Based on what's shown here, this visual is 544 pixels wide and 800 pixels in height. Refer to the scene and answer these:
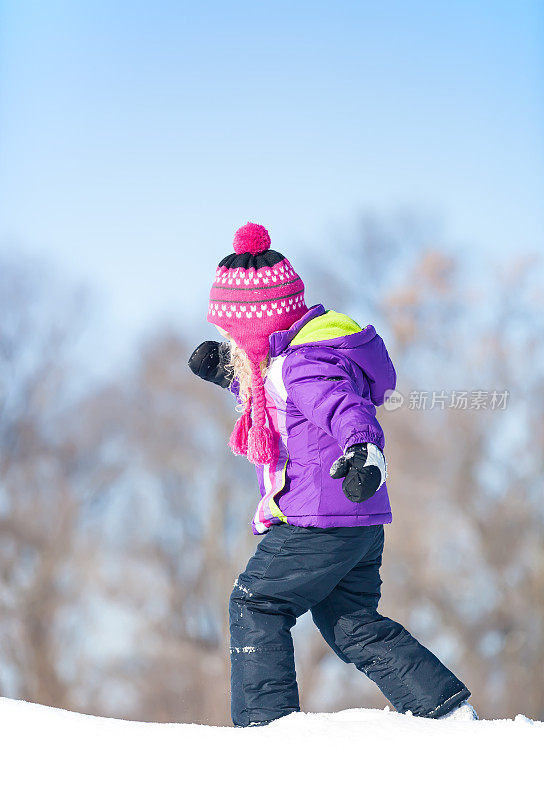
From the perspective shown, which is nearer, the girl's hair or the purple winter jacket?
the purple winter jacket

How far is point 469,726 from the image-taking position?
1.35 metres

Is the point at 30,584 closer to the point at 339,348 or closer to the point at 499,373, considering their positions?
the point at 499,373

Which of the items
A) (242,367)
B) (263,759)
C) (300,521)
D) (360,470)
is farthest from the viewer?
(242,367)

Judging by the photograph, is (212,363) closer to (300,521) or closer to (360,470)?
(300,521)

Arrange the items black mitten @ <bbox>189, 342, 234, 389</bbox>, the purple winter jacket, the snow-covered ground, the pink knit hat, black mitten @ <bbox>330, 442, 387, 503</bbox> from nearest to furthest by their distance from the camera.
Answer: the snow-covered ground < black mitten @ <bbox>330, 442, 387, 503</bbox> < the purple winter jacket < the pink knit hat < black mitten @ <bbox>189, 342, 234, 389</bbox>

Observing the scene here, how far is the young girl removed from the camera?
5.23 ft

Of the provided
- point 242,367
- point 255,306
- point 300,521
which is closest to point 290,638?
point 300,521

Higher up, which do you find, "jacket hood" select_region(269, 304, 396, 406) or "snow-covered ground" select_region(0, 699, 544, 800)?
"jacket hood" select_region(269, 304, 396, 406)

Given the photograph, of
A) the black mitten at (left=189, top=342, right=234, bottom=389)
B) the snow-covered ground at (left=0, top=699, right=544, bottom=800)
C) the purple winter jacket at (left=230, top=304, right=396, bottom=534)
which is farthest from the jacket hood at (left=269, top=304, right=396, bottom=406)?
the snow-covered ground at (left=0, top=699, right=544, bottom=800)

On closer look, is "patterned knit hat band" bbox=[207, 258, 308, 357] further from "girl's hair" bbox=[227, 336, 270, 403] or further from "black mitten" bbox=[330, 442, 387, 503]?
"black mitten" bbox=[330, 442, 387, 503]

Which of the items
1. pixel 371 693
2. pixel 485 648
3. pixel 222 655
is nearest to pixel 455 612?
pixel 485 648

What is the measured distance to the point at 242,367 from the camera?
1758 mm

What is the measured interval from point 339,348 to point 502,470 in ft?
28.6

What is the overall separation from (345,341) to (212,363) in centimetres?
40
